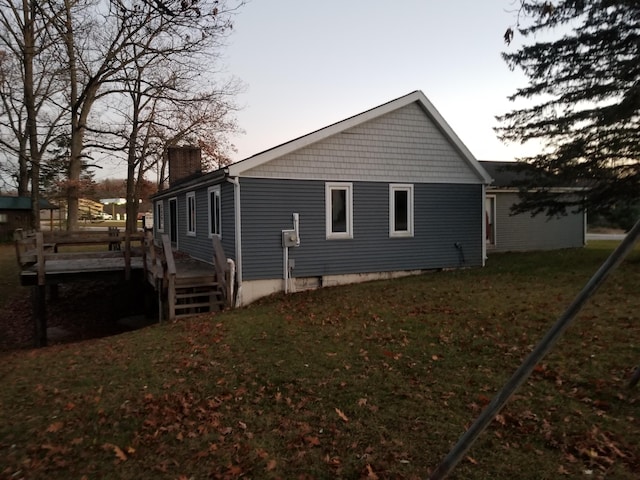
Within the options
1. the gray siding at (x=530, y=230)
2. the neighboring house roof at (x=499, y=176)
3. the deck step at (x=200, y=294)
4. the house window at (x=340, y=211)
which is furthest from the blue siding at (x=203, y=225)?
the neighboring house roof at (x=499, y=176)

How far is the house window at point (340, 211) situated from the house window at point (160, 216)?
1301 centimetres

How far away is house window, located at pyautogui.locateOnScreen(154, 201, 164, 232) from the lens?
79.2 ft

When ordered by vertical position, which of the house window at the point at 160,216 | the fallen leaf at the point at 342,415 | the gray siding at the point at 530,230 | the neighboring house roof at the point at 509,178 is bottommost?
the fallen leaf at the point at 342,415

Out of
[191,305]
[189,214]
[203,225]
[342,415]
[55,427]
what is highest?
[189,214]

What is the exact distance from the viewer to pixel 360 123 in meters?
13.6

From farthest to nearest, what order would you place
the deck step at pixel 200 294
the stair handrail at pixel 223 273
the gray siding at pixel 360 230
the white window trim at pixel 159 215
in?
the white window trim at pixel 159 215
the gray siding at pixel 360 230
the stair handrail at pixel 223 273
the deck step at pixel 200 294

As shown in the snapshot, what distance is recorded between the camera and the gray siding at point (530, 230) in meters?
20.1

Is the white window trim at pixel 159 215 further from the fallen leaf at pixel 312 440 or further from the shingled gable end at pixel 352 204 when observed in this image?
the fallen leaf at pixel 312 440

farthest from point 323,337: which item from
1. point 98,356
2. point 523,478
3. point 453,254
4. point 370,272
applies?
point 453,254

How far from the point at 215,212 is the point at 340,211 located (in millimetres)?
3707

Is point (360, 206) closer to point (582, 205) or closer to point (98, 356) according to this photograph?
point (582, 205)

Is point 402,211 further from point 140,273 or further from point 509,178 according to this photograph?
point 509,178

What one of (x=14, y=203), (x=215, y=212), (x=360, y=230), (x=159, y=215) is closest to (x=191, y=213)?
(x=215, y=212)

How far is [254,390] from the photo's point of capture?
5.82 m
